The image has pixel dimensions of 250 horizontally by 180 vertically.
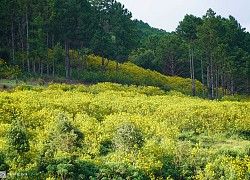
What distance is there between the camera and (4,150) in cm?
1153

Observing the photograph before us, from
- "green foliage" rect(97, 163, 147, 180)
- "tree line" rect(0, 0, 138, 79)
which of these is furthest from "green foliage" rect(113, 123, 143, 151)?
"tree line" rect(0, 0, 138, 79)

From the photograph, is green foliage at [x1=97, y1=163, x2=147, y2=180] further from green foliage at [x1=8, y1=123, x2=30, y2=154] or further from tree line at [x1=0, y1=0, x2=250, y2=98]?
tree line at [x1=0, y1=0, x2=250, y2=98]

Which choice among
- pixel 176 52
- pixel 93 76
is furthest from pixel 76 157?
pixel 176 52

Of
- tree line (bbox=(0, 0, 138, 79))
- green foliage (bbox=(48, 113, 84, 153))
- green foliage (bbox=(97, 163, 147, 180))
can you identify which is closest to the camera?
green foliage (bbox=(97, 163, 147, 180))

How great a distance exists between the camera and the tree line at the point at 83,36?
113ft

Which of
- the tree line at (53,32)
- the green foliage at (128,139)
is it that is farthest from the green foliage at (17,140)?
the tree line at (53,32)

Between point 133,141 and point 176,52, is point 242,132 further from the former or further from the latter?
point 176,52

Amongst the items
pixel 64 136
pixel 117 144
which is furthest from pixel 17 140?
pixel 117 144

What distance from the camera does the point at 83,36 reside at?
38.7 metres

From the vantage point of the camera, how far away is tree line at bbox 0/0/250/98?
34.6m

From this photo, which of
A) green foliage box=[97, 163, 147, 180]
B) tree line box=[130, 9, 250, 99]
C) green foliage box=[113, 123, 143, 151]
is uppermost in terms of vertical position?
tree line box=[130, 9, 250, 99]

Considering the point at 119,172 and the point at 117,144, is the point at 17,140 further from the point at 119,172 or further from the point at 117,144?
the point at 117,144

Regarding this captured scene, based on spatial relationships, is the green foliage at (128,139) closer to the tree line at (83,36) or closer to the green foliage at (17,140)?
the green foliage at (17,140)

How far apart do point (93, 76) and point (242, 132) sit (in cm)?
2210
